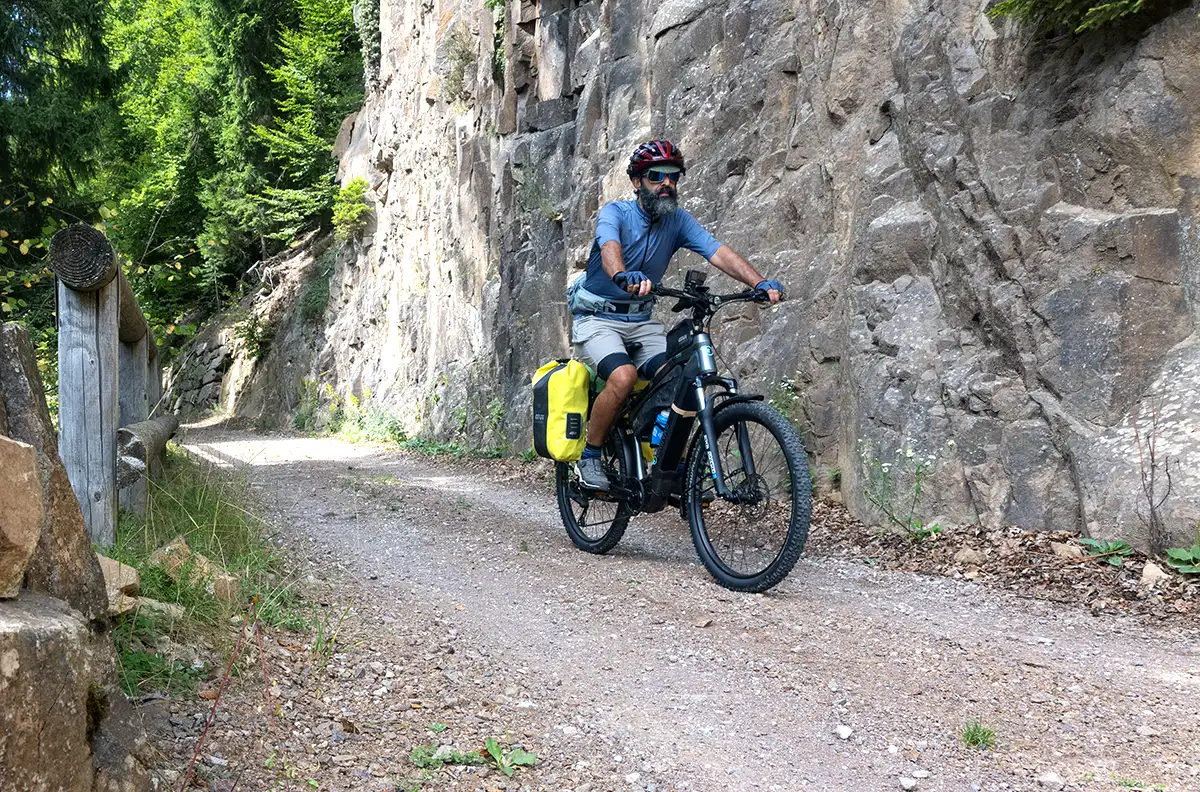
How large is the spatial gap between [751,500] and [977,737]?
1952mm

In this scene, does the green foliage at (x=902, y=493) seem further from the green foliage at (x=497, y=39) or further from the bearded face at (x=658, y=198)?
the green foliage at (x=497, y=39)

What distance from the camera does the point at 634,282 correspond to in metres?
5.21

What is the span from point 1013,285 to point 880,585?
213 centimetres

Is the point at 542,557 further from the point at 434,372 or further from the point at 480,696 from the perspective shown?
the point at 434,372

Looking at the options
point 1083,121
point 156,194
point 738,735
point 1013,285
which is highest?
point 156,194

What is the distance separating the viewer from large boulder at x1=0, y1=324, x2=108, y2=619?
2377mm

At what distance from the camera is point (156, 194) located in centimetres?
2702

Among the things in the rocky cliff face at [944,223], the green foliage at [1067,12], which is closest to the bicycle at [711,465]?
the rocky cliff face at [944,223]

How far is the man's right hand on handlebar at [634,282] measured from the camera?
5.16 metres

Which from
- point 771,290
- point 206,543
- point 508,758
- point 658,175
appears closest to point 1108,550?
point 771,290

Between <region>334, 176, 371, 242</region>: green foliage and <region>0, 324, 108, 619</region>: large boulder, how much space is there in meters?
20.5

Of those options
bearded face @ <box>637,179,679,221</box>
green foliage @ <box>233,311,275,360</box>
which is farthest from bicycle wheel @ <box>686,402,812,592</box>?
green foliage @ <box>233,311,275,360</box>

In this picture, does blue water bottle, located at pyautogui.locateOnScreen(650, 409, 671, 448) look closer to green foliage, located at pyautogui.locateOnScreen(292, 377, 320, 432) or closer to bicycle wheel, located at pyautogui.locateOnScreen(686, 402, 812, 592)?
bicycle wheel, located at pyautogui.locateOnScreen(686, 402, 812, 592)

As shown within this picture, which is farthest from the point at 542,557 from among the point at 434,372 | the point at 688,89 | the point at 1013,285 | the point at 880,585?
the point at 434,372
